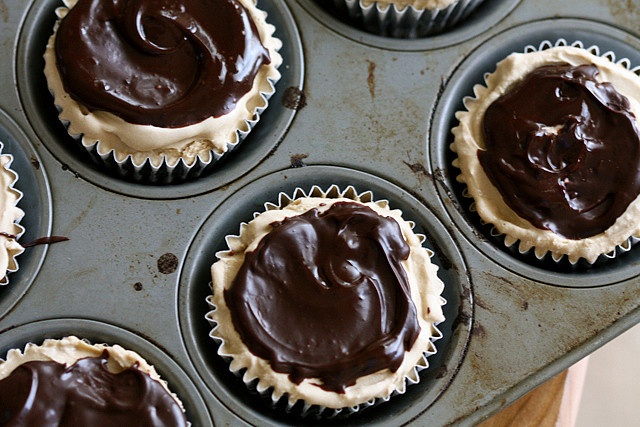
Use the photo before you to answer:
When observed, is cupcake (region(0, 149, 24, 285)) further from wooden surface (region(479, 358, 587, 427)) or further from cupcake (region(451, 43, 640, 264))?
wooden surface (region(479, 358, 587, 427))

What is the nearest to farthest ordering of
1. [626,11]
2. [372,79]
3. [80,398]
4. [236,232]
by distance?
1. [80,398]
2. [236,232]
3. [372,79]
4. [626,11]

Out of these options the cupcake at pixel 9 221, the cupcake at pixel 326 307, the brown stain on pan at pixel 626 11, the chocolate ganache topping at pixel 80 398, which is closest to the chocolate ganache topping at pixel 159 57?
the cupcake at pixel 9 221

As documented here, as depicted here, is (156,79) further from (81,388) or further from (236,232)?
(81,388)

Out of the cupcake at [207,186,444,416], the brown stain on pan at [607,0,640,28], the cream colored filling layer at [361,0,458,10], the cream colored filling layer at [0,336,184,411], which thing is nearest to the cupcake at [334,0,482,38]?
the cream colored filling layer at [361,0,458,10]

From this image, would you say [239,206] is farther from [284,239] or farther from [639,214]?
[639,214]

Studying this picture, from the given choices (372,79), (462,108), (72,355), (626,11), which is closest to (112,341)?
(72,355)
